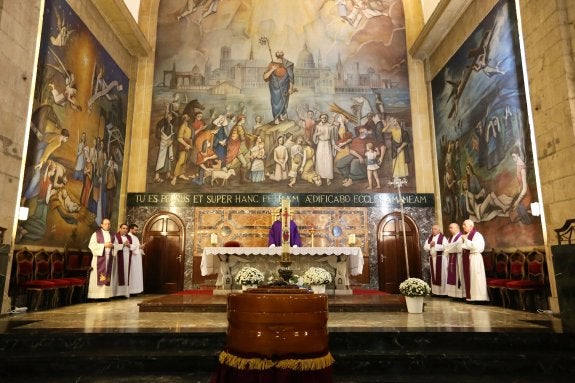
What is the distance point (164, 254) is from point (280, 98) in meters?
6.08

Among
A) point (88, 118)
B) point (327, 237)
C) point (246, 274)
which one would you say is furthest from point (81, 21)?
point (327, 237)

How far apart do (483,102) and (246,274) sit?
6.85 m

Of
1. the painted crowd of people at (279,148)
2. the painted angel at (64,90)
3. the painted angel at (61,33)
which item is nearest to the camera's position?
the painted angel at (64,90)

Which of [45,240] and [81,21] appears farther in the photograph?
[81,21]

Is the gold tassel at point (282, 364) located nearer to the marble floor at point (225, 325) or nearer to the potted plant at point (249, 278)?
the marble floor at point (225, 325)

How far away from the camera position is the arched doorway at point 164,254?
39.9 ft

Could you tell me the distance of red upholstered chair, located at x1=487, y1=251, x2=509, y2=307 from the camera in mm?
8207

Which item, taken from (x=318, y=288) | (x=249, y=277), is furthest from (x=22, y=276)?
(x=318, y=288)

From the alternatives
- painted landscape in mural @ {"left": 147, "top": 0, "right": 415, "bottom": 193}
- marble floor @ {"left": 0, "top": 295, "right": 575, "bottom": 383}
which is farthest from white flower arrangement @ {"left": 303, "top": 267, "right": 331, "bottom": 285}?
painted landscape in mural @ {"left": 147, "top": 0, "right": 415, "bottom": 193}

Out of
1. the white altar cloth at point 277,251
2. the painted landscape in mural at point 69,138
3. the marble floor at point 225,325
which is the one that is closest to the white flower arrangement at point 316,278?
the marble floor at point 225,325

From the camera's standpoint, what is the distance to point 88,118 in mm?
10164

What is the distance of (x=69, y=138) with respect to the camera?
9.16 metres

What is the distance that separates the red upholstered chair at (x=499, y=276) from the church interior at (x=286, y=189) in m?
0.05

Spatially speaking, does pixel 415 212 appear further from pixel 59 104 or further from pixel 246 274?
pixel 59 104
